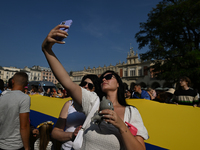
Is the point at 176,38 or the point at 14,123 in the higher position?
the point at 176,38

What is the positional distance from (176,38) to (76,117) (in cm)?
1551

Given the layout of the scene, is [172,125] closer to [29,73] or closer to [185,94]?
[185,94]

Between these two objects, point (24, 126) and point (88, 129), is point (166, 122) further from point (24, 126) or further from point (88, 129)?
point (24, 126)

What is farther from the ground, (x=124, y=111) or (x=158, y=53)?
(x=158, y=53)

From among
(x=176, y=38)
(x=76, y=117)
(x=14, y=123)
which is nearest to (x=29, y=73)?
(x=176, y=38)

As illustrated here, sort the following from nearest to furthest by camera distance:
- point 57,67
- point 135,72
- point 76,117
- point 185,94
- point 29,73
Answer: point 57,67 → point 76,117 → point 185,94 → point 135,72 → point 29,73

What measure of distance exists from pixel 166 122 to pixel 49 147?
2.23 meters

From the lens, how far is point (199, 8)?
1245 centimetres

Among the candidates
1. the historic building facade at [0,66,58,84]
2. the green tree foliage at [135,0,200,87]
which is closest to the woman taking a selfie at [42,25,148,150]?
the green tree foliage at [135,0,200,87]

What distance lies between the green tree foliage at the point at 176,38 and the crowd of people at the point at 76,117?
39.9ft

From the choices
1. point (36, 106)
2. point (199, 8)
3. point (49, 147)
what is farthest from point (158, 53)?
point (49, 147)

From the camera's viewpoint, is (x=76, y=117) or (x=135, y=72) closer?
(x=76, y=117)

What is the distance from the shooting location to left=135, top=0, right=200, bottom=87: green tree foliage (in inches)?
488

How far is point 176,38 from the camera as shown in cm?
1450
